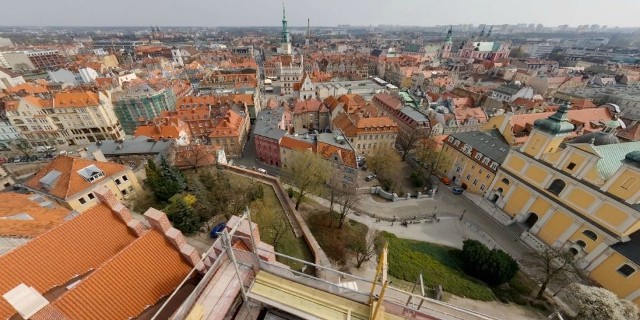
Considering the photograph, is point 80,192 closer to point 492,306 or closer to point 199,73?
point 492,306

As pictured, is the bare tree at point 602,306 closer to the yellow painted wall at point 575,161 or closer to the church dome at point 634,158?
the church dome at point 634,158

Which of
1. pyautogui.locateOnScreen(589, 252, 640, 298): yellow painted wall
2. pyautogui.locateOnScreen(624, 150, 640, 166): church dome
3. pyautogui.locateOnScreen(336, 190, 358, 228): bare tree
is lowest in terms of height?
pyautogui.locateOnScreen(336, 190, 358, 228): bare tree

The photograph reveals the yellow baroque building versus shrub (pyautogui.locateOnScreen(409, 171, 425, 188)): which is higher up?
the yellow baroque building

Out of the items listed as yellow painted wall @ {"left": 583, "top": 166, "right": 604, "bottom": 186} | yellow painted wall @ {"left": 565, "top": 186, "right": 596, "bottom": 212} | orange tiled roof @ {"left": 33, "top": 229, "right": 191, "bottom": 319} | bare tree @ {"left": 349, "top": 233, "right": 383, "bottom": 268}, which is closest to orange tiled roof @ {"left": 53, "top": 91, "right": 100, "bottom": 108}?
orange tiled roof @ {"left": 33, "top": 229, "right": 191, "bottom": 319}

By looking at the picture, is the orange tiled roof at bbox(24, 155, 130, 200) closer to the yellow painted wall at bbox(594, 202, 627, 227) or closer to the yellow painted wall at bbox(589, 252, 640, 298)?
the yellow painted wall at bbox(594, 202, 627, 227)

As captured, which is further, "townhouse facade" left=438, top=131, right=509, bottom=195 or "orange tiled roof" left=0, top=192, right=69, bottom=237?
"townhouse facade" left=438, top=131, right=509, bottom=195

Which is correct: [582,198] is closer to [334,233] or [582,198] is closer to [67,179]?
[334,233]

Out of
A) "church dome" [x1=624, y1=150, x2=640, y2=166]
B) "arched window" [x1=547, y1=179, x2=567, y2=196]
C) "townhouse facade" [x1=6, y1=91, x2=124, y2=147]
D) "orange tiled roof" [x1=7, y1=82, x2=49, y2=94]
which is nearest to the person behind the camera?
"church dome" [x1=624, y1=150, x2=640, y2=166]

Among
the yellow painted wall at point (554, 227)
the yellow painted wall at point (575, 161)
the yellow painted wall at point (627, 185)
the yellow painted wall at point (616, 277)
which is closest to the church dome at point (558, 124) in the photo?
the yellow painted wall at point (575, 161)
